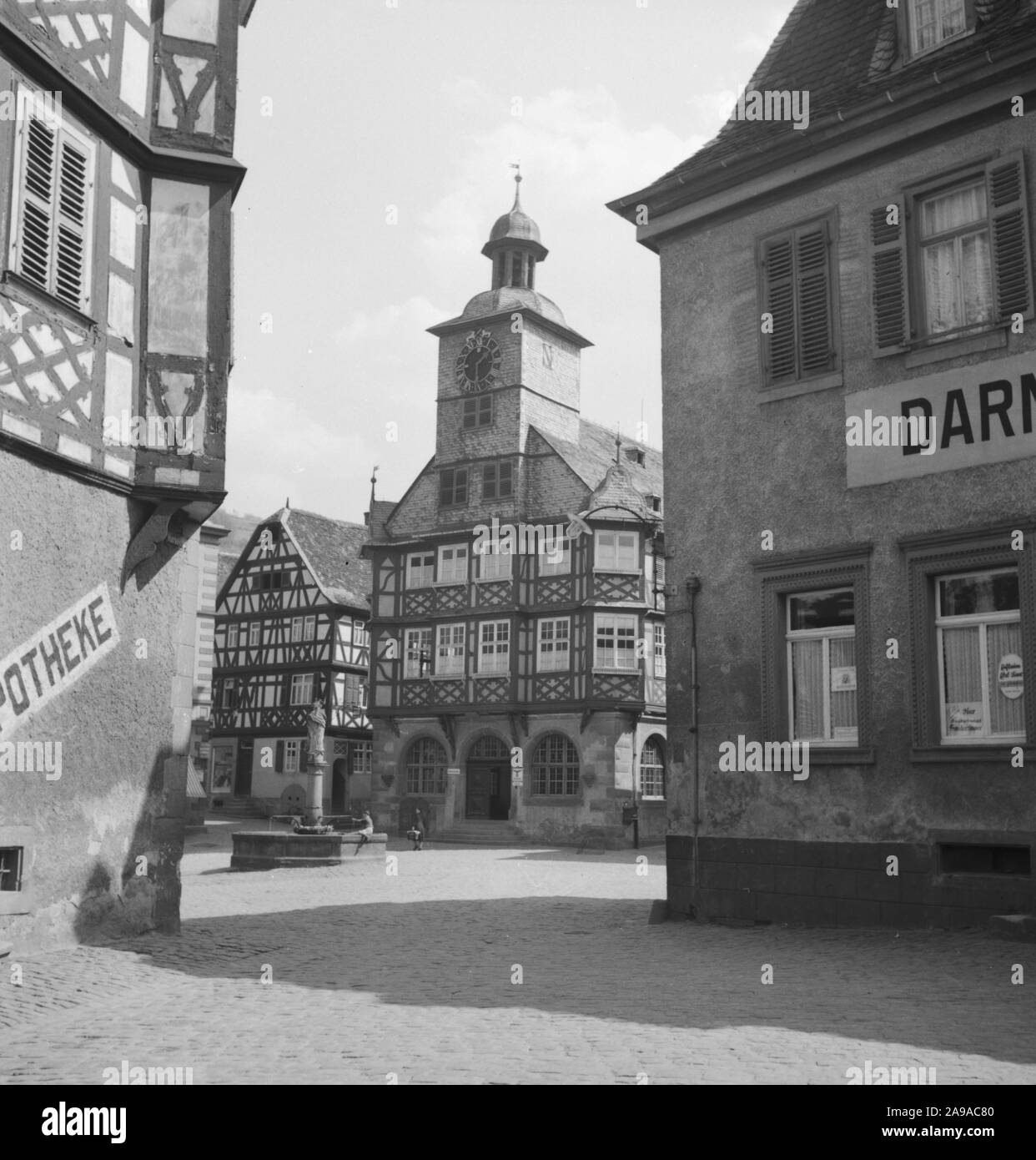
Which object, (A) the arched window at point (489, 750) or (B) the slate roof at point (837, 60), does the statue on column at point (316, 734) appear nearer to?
(A) the arched window at point (489, 750)

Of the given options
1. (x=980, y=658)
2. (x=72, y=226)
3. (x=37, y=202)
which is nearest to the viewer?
(x=37, y=202)

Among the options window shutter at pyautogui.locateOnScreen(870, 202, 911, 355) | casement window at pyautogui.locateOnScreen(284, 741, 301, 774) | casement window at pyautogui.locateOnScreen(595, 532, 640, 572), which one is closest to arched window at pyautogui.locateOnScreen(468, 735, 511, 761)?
casement window at pyautogui.locateOnScreen(595, 532, 640, 572)

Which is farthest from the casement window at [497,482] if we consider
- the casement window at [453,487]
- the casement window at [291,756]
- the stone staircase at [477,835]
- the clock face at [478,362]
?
→ the casement window at [291,756]

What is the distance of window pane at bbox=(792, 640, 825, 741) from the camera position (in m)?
13.2

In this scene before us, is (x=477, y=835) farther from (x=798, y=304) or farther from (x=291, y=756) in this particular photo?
(x=798, y=304)

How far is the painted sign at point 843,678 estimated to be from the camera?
1301 cm

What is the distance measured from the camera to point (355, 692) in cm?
5362

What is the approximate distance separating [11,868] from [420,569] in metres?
33.9

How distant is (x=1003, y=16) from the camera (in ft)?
42.9

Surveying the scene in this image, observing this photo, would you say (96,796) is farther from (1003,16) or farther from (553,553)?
(553,553)

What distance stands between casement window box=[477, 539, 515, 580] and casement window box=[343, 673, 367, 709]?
488 inches

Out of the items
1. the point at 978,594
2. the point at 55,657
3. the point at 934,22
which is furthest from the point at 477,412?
the point at 55,657

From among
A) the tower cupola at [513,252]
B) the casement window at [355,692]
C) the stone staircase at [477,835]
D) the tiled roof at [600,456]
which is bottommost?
the stone staircase at [477,835]

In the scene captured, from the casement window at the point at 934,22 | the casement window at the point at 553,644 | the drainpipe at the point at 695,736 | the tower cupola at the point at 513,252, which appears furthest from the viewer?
the tower cupola at the point at 513,252
